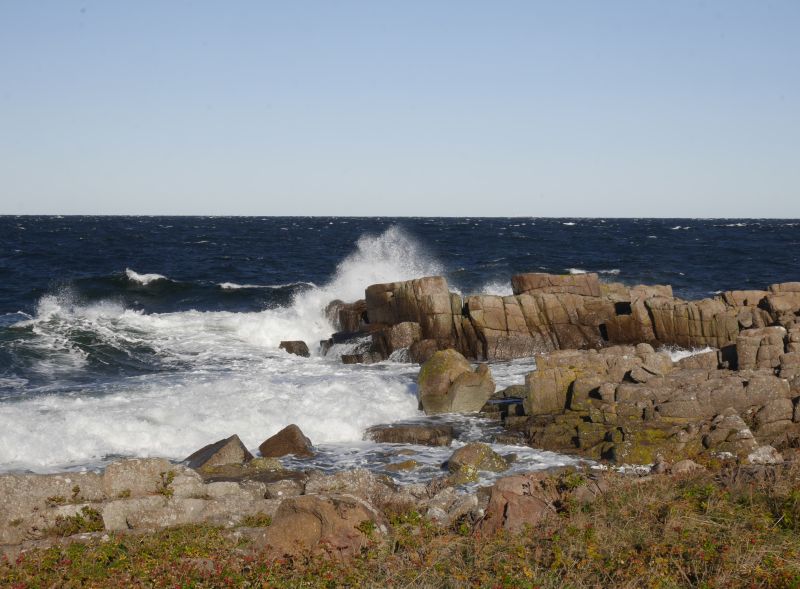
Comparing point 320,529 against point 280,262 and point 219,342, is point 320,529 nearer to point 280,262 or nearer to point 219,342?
point 219,342

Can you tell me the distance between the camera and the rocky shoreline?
34.4 feet

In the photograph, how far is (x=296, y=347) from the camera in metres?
30.3

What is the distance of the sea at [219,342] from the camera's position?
17984mm

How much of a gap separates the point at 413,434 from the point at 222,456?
4.56 metres

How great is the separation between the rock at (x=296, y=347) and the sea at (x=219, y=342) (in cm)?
54

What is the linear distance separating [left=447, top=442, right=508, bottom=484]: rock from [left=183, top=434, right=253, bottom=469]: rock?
4044mm

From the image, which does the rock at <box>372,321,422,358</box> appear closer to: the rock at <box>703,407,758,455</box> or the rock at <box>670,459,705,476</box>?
the rock at <box>703,407,758,455</box>

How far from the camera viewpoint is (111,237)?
79875 mm

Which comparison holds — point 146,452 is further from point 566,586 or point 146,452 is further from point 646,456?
point 566,586

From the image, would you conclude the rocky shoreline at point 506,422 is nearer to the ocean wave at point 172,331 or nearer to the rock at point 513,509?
the rock at point 513,509

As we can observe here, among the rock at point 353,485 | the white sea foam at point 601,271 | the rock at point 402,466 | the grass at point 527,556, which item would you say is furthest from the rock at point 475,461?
the white sea foam at point 601,271

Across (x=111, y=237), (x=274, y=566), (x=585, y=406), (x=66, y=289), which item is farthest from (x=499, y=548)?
(x=111, y=237)

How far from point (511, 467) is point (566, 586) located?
7.54 metres

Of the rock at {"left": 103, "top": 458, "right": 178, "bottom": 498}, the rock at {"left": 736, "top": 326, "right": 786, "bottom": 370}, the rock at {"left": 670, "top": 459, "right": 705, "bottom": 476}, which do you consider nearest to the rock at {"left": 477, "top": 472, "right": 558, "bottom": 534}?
the rock at {"left": 670, "top": 459, "right": 705, "bottom": 476}
